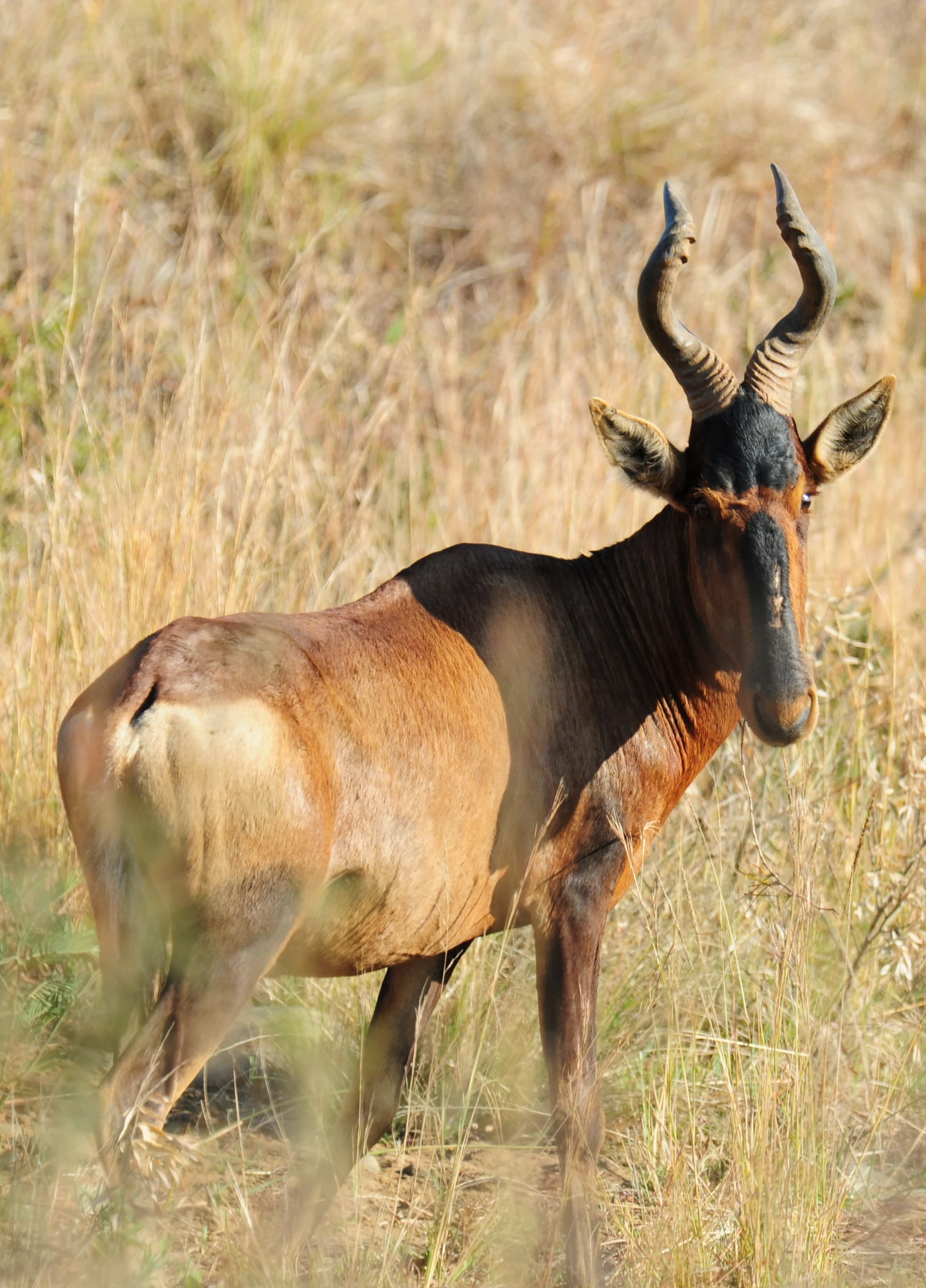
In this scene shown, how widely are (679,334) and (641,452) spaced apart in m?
0.38

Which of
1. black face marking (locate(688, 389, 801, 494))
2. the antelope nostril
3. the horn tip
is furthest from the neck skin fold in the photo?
the horn tip

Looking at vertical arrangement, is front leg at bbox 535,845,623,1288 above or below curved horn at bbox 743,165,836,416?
below

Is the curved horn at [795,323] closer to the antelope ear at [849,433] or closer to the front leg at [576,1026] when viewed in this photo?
the antelope ear at [849,433]

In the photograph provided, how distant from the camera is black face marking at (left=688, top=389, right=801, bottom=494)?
4.22m

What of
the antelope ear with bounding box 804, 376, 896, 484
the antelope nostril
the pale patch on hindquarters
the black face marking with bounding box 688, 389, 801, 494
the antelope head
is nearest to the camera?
the pale patch on hindquarters

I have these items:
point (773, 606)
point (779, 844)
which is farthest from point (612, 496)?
point (773, 606)

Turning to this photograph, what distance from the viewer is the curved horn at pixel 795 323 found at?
441cm

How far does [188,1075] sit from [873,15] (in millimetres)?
14335

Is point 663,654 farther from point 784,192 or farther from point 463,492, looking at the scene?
point 463,492

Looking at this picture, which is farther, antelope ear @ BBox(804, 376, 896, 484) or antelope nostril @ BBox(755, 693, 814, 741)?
antelope ear @ BBox(804, 376, 896, 484)

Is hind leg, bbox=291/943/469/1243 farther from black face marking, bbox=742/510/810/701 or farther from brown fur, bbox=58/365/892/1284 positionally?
black face marking, bbox=742/510/810/701

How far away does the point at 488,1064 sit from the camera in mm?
5047

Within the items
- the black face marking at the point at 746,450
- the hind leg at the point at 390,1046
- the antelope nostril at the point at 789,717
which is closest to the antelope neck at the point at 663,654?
the black face marking at the point at 746,450

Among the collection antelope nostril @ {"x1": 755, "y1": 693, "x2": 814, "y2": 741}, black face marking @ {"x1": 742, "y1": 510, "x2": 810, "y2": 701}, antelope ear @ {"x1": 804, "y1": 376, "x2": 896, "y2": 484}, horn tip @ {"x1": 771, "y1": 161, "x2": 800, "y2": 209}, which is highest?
horn tip @ {"x1": 771, "y1": 161, "x2": 800, "y2": 209}
